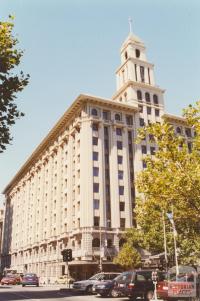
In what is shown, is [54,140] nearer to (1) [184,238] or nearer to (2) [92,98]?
(2) [92,98]

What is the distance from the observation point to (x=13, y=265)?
89.5 m

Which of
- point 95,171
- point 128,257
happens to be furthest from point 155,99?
point 128,257

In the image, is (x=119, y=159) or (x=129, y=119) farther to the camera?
(x=129, y=119)

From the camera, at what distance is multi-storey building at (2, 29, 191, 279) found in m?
53.2

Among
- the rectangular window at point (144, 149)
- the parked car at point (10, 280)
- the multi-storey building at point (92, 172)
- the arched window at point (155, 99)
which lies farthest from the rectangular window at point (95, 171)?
the arched window at point (155, 99)

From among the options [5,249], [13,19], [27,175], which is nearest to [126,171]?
[27,175]

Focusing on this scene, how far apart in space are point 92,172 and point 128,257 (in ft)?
46.8

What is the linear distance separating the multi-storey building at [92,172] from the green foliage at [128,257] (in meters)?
3.01

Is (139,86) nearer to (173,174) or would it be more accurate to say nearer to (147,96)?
(147,96)

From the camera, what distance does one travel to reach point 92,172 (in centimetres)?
5512

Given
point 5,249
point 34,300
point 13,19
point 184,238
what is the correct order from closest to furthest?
point 13,19 < point 34,300 < point 184,238 < point 5,249

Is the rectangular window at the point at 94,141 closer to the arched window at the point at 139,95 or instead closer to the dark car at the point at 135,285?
the arched window at the point at 139,95

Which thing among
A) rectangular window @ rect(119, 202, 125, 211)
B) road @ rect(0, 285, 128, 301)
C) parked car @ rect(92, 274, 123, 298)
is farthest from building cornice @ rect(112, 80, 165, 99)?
parked car @ rect(92, 274, 123, 298)

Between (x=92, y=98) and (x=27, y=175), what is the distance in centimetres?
3751
